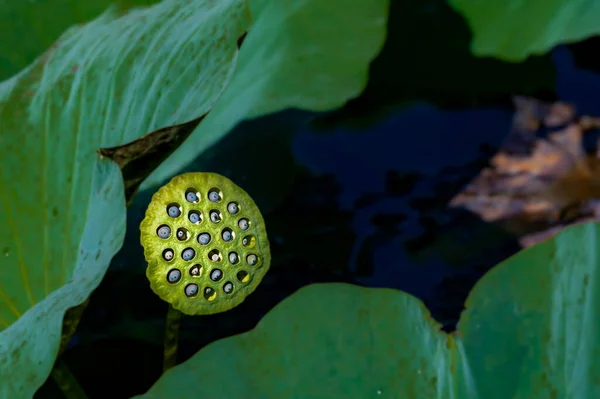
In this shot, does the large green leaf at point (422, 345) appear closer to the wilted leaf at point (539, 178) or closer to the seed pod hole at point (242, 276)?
the seed pod hole at point (242, 276)

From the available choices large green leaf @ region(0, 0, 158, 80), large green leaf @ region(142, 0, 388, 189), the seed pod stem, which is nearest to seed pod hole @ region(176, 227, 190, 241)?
the seed pod stem

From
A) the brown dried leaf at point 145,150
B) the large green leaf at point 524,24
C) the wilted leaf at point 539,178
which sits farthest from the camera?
the wilted leaf at point 539,178

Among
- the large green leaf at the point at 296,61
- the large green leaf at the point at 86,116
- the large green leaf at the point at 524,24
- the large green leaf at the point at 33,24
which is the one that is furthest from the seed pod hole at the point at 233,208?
the large green leaf at the point at 524,24

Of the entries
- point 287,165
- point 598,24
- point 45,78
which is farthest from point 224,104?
point 598,24

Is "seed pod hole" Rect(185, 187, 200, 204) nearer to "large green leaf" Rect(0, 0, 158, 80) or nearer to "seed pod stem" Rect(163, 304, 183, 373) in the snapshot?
"seed pod stem" Rect(163, 304, 183, 373)

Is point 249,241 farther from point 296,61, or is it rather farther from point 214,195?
point 296,61

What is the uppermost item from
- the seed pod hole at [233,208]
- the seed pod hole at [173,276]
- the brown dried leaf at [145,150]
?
the brown dried leaf at [145,150]

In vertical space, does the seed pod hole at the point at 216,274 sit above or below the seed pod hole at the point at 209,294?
above

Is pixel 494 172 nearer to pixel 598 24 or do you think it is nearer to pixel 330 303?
pixel 598 24
